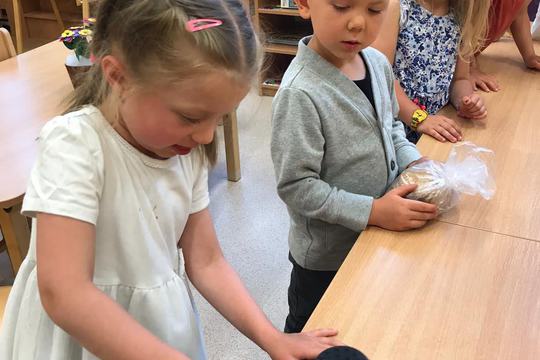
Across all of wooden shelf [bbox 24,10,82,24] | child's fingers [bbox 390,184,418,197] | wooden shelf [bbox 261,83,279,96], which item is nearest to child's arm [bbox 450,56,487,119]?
child's fingers [bbox 390,184,418,197]

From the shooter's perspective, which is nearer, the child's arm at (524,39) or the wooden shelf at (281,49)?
the child's arm at (524,39)

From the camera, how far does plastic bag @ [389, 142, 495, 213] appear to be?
935 millimetres

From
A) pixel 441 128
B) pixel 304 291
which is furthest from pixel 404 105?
pixel 304 291

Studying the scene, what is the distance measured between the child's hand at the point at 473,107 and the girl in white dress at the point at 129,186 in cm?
80

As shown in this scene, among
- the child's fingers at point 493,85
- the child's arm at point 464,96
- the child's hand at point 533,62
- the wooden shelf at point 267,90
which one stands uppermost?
the child's arm at point 464,96

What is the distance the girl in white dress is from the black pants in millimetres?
362

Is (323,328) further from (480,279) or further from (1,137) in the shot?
→ (1,137)

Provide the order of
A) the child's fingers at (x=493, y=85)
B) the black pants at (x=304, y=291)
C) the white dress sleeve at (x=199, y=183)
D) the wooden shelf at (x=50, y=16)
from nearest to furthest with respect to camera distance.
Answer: the white dress sleeve at (x=199, y=183), the black pants at (x=304, y=291), the child's fingers at (x=493, y=85), the wooden shelf at (x=50, y=16)

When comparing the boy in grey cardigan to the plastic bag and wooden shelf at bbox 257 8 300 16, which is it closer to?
the plastic bag

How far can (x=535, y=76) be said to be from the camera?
5.29 ft

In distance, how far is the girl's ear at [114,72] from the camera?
2.08 feet

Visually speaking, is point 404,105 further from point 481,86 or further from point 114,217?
point 114,217

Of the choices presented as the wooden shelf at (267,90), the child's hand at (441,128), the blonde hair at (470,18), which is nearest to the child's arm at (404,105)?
the child's hand at (441,128)

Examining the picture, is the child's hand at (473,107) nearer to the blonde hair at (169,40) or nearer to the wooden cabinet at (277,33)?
the blonde hair at (169,40)
